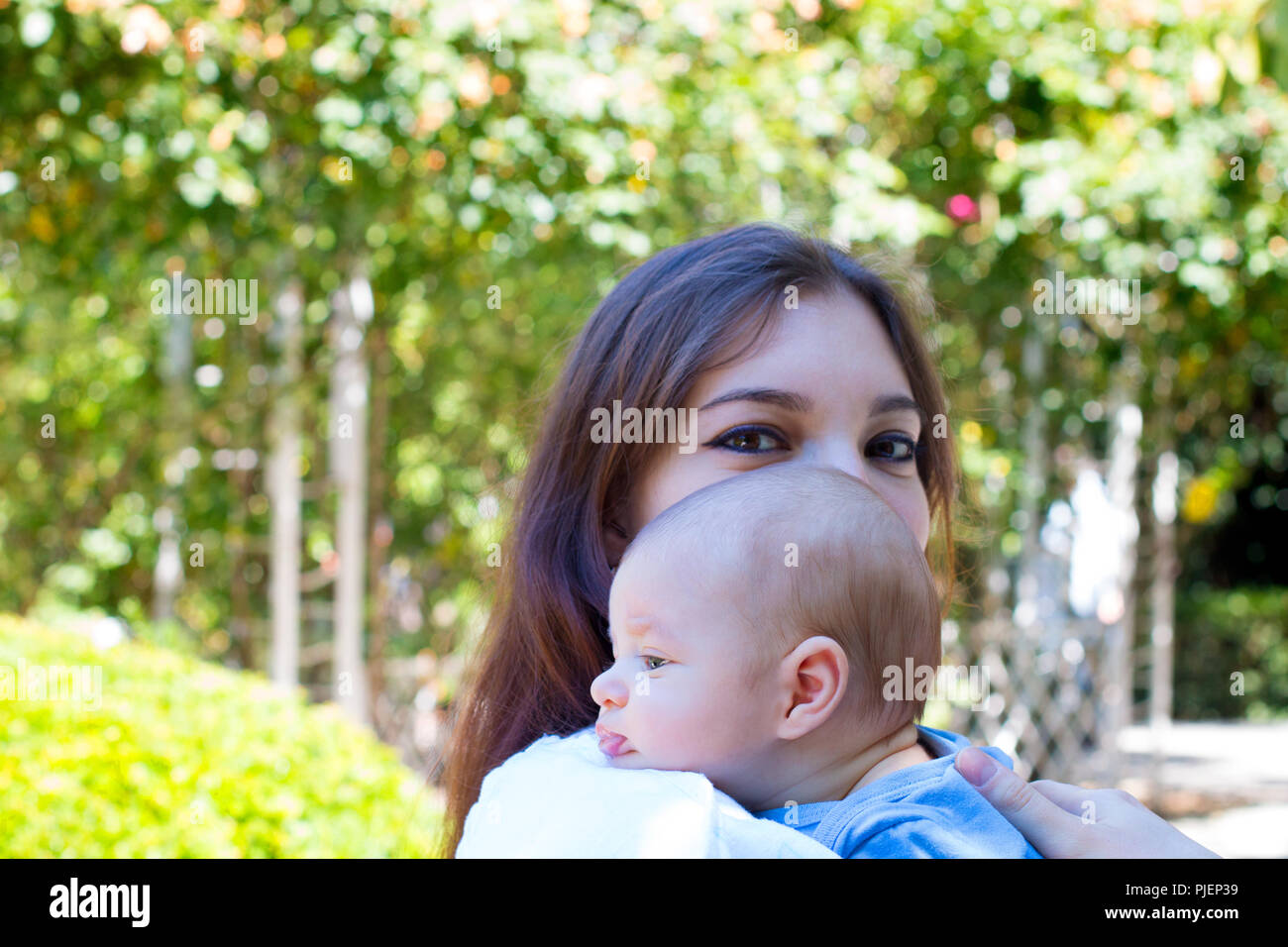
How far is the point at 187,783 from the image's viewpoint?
8.74ft

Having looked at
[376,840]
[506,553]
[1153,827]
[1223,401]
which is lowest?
[376,840]

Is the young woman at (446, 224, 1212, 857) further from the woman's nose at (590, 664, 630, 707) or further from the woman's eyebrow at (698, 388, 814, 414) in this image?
the woman's nose at (590, 664, 630, 707)

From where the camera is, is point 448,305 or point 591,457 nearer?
point 591,457

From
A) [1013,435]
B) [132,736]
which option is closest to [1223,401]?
[1013,435]

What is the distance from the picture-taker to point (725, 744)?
1017 millimetres

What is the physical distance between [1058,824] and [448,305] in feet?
14.3

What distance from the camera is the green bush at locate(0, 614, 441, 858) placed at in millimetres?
2551

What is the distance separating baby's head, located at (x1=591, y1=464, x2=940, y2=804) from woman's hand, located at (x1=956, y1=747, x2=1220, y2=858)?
0.08 m

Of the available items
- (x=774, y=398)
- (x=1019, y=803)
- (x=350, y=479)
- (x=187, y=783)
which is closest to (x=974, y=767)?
(x=1019, y=803)

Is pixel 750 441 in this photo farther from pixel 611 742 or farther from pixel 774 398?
pixel 611 742

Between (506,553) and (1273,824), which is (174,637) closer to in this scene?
(506,553)

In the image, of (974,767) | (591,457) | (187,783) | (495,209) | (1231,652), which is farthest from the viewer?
(1231,652)

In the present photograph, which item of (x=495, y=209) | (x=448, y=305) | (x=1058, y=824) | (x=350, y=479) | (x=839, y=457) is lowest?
(x=1058, y=824)
